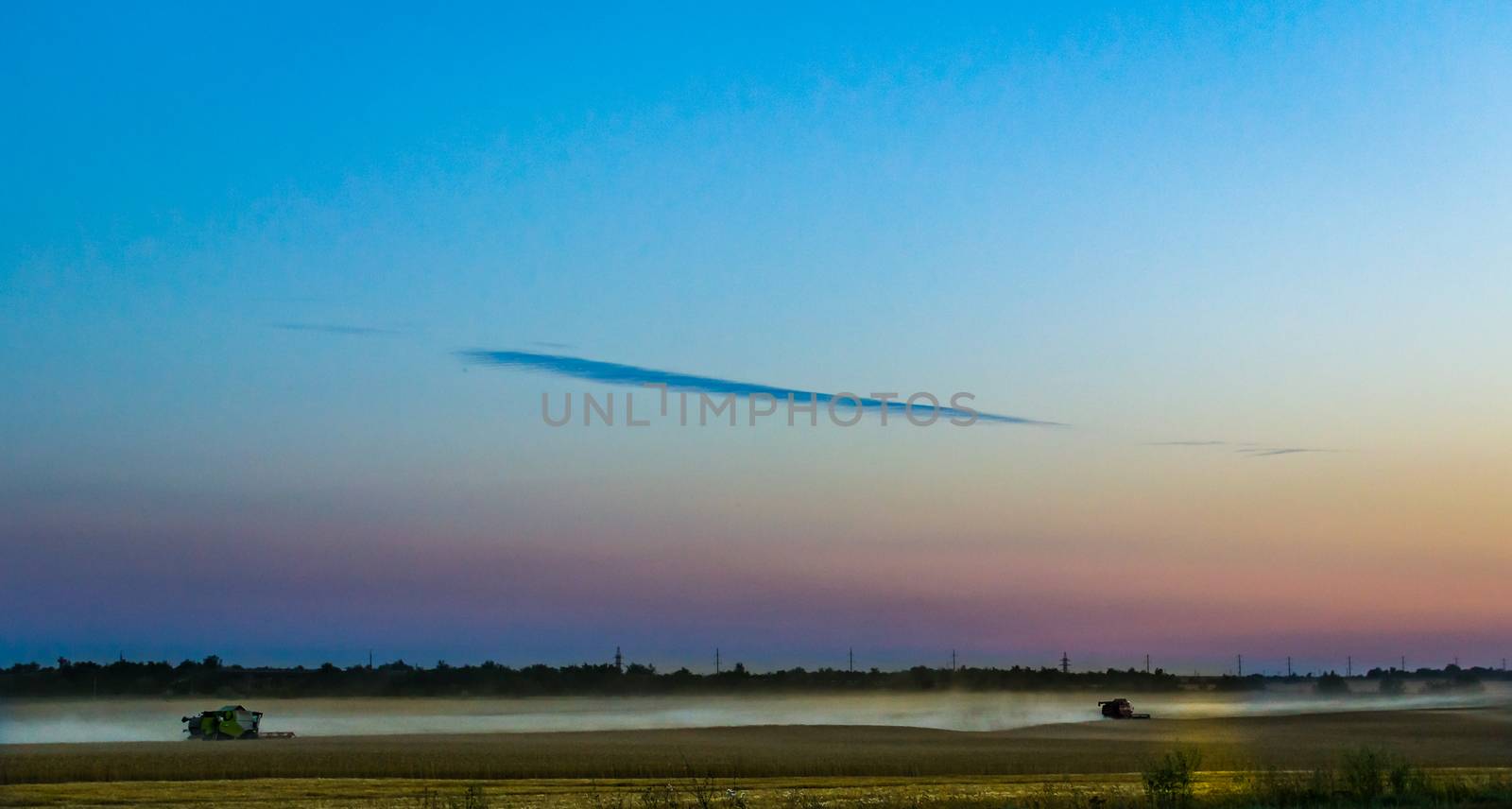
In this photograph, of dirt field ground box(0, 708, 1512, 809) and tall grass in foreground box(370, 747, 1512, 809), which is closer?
tall grass in foreground box(370, 747, 1512, 809)

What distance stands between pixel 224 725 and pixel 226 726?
10 centimetres

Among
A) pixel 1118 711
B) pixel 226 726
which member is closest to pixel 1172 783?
pixel 226 726

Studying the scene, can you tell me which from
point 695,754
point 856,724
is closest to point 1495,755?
point 695,754

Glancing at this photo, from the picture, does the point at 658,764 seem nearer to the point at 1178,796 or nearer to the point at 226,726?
the point at 1178,796

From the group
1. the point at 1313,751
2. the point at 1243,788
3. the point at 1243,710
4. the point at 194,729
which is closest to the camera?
the point at 1243,788

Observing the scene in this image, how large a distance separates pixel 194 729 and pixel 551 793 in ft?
140

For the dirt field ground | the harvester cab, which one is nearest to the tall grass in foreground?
the dirt field ground

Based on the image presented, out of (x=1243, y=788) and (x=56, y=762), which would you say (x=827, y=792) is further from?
(x=56, y=762)

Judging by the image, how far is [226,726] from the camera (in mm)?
72375

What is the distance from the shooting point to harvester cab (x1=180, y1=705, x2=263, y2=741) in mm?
71875

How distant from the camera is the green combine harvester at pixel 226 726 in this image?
236ft

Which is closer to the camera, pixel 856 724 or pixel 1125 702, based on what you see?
pixel 856 724

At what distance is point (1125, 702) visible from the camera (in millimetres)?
117000

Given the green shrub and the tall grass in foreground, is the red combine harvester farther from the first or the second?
the green shrub
